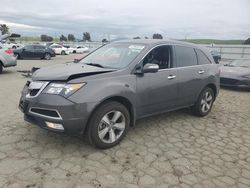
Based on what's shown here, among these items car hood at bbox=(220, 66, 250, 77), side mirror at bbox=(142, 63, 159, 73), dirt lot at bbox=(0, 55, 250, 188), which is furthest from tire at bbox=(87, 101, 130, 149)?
car hood at bbox=(220, 66, 250, 77)

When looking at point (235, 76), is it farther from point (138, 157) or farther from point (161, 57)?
point (138, 157)

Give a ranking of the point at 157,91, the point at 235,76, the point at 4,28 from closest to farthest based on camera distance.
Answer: the point at 157,91
the point at 235,76
the point at 4,28

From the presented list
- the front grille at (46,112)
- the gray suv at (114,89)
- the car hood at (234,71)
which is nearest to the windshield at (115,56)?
the gray suv at (114,89)

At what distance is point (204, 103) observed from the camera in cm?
598

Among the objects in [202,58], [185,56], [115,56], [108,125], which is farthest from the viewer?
[202,58]

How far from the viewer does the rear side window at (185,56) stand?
5.26 metres

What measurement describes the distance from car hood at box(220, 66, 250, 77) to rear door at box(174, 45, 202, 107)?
480 centimetres

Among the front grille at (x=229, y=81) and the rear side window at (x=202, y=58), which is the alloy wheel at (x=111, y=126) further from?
the front grille at (x=229, y=81)

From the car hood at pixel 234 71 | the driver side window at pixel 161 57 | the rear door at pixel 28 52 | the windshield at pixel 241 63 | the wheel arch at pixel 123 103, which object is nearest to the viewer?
the wheel arch at pixel 123 103

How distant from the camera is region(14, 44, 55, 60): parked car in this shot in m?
23.9

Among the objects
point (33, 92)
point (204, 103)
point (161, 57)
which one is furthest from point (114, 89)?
point (204, 103)

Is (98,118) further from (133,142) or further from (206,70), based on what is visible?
(206,70)

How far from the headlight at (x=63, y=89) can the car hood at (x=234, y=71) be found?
307 inches

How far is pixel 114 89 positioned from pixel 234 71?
763 centimetres
